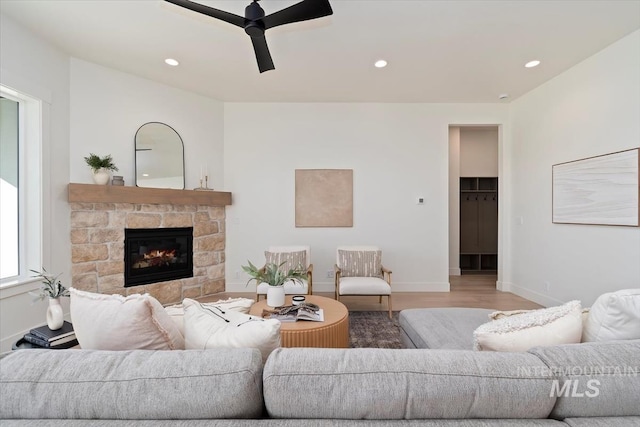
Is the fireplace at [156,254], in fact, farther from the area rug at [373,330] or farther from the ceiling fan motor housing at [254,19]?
the ceiling fan motor housing at [254,19]

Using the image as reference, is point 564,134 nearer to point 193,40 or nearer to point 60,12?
point 193,40

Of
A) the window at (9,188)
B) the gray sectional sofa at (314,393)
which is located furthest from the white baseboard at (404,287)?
the gray sectional sofa at (314,393)

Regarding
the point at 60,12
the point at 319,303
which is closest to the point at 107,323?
the point at 319,303

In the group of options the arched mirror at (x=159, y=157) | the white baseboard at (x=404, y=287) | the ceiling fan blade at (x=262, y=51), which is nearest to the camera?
the ceiling fan blade at (x=262, y=51)

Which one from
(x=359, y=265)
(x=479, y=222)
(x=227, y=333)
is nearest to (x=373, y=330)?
(x=359, y=265)

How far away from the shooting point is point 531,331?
117 centimetres

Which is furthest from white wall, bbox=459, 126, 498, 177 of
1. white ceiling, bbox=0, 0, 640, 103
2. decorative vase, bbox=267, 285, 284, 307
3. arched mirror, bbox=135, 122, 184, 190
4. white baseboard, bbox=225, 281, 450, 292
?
arched mirror, bbox=135, 122, 184, 190

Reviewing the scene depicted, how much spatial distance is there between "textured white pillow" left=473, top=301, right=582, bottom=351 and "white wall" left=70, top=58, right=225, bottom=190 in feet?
13.8

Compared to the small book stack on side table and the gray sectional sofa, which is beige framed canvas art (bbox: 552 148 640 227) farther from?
the small book stack on side table

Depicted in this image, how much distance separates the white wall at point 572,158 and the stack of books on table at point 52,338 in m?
4.69

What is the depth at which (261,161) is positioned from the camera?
15.1ft

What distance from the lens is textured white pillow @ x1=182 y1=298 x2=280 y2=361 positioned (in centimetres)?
103

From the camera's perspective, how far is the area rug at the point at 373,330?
108 inches

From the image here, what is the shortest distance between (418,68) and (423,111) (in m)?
1.24
